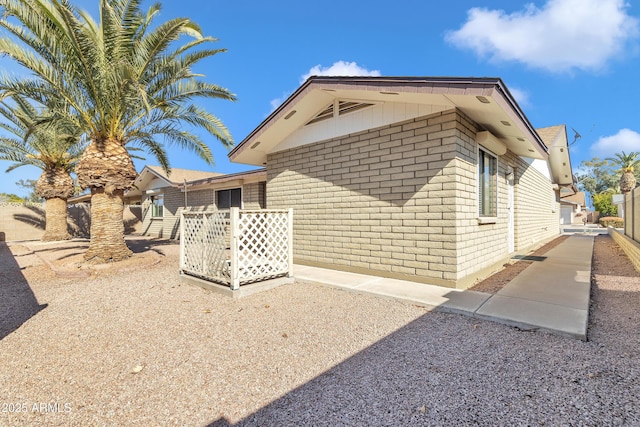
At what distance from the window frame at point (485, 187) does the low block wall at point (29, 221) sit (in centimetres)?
2340

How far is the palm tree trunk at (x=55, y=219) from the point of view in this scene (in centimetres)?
1469

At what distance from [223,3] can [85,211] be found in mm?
17222

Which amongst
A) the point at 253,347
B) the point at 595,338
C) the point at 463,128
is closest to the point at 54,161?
the point at 253,347

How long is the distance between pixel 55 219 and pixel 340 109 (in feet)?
52.6

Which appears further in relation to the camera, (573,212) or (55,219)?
(573,212)

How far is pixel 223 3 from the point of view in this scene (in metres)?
10.7

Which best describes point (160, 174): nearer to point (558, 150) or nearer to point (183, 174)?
point (183, 174)

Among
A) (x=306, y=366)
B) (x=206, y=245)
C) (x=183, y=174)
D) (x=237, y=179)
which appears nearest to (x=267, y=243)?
(x=206, y=245)

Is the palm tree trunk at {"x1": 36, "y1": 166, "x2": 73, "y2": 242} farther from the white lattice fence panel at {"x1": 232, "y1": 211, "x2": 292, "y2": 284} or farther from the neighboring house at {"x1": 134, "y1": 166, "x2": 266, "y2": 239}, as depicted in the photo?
the white lattice fence panel at {"x1": 232, "y1": 211, "x2": 292, "y2": 284}

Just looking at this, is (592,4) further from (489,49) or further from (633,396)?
(633,396)

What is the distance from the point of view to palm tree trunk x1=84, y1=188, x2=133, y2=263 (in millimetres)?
8258

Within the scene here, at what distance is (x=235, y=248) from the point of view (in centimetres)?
525

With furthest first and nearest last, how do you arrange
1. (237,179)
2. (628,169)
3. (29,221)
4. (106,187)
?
(628,169), (29,221), (237,179), (106,187)

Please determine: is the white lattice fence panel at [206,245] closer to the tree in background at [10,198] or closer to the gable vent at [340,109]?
the gable vent at [340,109]
